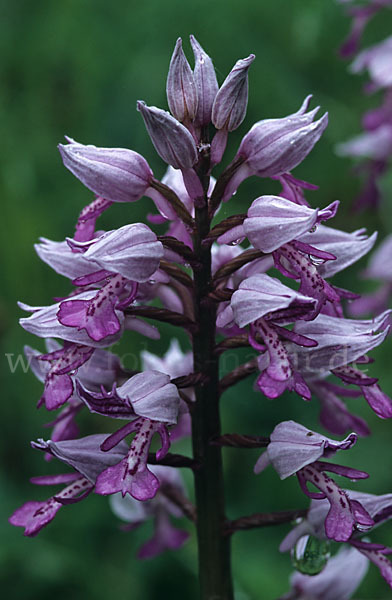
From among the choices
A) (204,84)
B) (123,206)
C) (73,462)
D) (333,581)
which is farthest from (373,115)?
(73,462)

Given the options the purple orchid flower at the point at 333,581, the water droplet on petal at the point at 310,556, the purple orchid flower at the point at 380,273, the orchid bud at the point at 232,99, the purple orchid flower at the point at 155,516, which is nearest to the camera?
the orchid bud at the point at 232,99

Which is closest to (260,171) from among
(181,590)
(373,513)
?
(373,513)

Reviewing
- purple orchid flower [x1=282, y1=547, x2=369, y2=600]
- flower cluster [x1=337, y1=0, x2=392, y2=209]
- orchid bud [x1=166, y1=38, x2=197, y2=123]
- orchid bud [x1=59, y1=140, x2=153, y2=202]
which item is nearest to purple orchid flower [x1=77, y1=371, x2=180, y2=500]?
orchid bud [x1=59, y1=140, x2=153, y2=202]

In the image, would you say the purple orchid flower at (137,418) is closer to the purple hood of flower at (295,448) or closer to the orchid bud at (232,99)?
the purple hood of flower at (295,448)

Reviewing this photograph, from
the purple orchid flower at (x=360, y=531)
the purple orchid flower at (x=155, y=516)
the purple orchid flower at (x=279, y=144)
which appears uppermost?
the purple orchid flower at (x=279, y=144)

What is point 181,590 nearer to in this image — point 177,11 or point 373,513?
point 373,513

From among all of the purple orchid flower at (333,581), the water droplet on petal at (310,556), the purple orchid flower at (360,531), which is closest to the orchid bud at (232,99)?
the purple orchid flower at (360,531)
